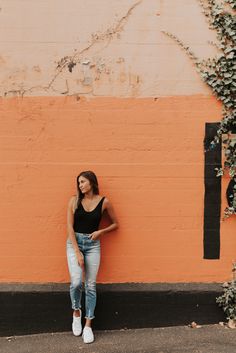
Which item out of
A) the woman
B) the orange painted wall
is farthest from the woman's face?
the orange painted wall

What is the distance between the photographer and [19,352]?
189 inches

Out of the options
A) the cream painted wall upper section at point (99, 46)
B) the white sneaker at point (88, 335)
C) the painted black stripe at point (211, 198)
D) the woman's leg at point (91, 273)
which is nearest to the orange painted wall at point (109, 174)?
the painted black stripe at point (211, 198)

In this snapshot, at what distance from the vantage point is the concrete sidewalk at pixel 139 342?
15.7 feet

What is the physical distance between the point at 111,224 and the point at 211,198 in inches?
41.5

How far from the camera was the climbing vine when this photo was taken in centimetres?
504

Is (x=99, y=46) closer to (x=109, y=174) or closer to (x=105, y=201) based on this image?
(x=109, y=174)

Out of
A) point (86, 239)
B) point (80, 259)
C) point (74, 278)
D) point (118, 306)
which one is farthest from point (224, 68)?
point (118, 306)

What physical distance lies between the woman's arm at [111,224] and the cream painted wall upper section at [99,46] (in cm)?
110

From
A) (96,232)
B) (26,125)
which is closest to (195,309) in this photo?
(96,232)

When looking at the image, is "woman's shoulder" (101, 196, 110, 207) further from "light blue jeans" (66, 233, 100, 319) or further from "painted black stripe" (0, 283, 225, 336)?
"painted black stripe" (0, 283, 225, 336)

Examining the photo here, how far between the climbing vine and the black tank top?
1281 millimetres

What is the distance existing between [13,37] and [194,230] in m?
2.65

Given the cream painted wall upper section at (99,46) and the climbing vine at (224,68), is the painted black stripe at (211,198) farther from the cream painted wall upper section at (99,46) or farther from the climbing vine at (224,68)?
the cream painted wall upper section at (99,46)

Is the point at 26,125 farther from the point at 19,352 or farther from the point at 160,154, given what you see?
the point at 19,352
